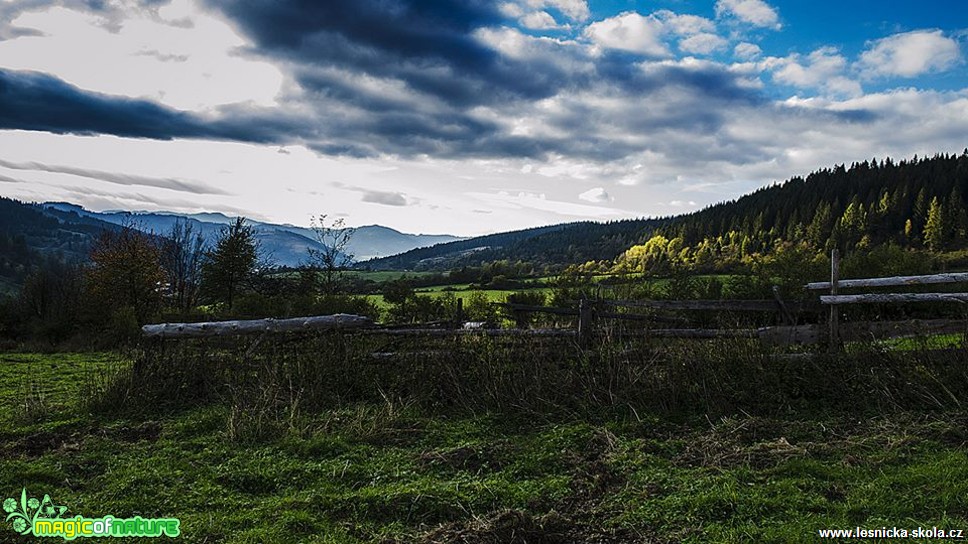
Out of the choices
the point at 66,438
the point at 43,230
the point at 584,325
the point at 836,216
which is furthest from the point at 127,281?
the point at 43,230

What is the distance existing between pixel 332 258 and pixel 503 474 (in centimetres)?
2465

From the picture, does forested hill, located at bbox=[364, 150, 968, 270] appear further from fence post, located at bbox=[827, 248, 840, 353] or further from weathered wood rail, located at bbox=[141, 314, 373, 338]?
weathered wood rail, located at bbox=[141, 314, 373, 338]

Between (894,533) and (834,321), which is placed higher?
(834,321)

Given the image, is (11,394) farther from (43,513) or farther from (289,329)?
(43,513)

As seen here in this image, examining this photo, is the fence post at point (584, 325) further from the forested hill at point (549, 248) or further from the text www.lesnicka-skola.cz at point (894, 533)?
the forested hill at point (549, 248)

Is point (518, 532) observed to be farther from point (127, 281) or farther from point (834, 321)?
point (127, 281)

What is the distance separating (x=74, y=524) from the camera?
4055 millimetres

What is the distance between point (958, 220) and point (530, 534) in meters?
55.2

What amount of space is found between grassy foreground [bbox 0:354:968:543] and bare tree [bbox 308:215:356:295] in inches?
765

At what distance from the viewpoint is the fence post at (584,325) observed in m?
8.15

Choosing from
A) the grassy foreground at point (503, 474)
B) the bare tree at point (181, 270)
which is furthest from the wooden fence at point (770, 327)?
the bare tree at point (181, 270)

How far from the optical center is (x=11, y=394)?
9445mm

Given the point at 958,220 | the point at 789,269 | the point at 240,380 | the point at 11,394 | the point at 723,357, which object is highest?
the point at 958,220

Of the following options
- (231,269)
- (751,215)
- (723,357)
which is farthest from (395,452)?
(751,215)
